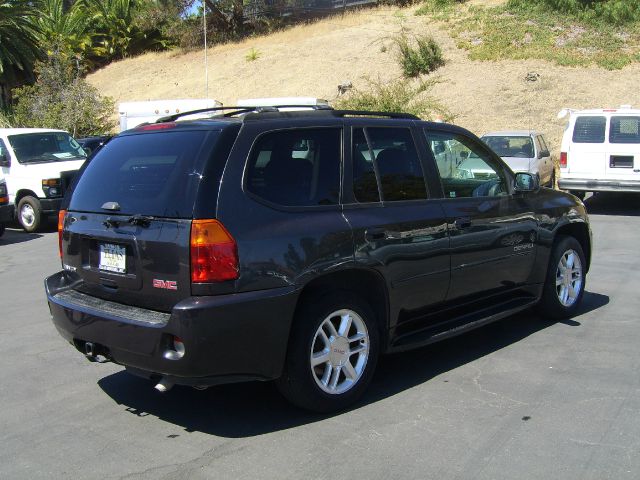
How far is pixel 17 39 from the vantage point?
33344 mm

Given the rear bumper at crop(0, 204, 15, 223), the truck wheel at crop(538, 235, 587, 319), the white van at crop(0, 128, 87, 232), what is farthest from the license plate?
the white van at crop(0, 128, 87, 232)

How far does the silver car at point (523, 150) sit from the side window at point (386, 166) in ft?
37.4

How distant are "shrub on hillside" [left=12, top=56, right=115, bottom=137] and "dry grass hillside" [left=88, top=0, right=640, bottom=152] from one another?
38.2 feet

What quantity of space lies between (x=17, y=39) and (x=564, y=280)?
108 feet

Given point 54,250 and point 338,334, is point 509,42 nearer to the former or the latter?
point 54,250

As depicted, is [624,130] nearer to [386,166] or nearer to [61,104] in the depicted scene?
[386,166]

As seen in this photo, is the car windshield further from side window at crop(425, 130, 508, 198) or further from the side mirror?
side window at crop(425, 130, 508, 198)

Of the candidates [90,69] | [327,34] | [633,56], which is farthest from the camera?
[90,69]

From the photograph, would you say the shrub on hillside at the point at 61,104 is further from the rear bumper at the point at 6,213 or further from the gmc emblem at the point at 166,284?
the gmc emblem at the point at 166,284

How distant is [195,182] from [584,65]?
94.6 feet

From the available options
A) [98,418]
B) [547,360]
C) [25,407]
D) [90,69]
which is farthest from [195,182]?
[90,69]

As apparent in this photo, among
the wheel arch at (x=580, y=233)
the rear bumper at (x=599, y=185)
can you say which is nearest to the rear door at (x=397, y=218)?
the wheel arch at (x=580, y=233)

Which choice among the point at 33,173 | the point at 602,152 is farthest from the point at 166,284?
the point at 602,152

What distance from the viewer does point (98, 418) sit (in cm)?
462
